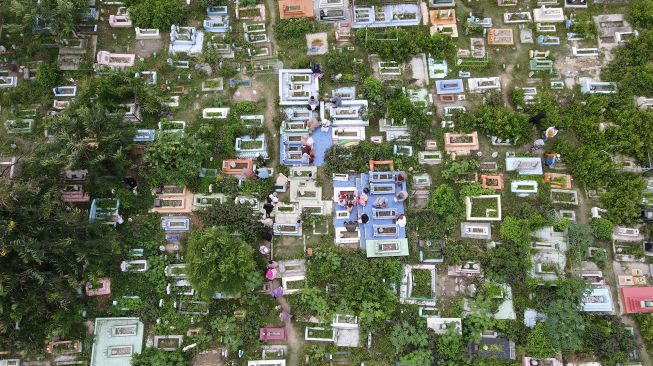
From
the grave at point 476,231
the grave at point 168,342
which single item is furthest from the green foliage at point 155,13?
the grave at point 476,231

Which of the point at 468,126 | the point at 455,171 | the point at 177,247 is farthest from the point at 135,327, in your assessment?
the point at 468,126

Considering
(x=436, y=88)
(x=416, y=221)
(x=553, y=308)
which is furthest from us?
(x=436, y=88)

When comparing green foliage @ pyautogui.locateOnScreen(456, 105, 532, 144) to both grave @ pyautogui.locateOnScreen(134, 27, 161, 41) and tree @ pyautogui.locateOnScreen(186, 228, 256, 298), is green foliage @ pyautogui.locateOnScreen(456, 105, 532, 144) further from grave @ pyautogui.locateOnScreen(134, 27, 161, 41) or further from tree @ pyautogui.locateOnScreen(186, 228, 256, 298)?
grave @ pyautogui.locateOnScreen(134, 27, 161, 41)

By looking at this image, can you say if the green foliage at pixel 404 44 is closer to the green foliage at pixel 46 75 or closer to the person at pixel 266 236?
the person at pixel 266 236

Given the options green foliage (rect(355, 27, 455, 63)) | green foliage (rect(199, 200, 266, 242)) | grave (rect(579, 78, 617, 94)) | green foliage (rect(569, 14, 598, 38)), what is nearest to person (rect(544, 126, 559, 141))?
grave (rect(579, 78, 617, 94))

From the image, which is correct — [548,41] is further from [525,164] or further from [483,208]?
[483,208]

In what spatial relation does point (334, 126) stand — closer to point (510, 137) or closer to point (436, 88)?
point (436, 88)
